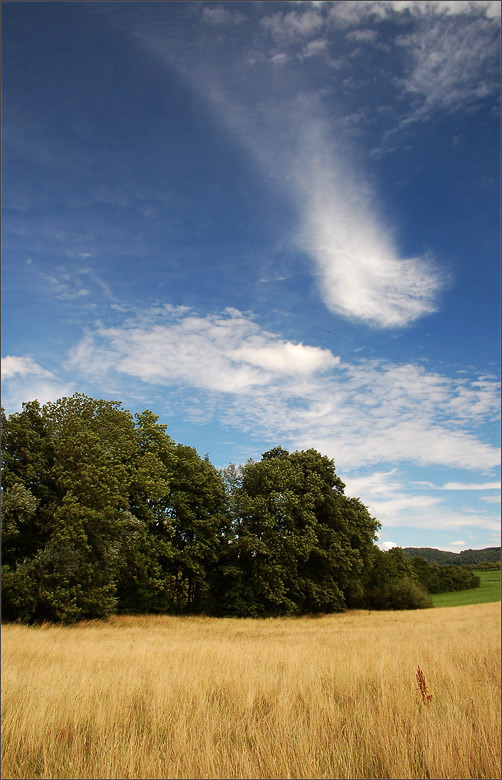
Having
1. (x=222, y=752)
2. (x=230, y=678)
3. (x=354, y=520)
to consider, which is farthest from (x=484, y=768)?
(x=354, y=520)

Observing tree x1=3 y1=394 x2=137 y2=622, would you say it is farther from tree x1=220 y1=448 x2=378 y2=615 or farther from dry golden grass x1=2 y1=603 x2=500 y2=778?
dry golden grass x1=2 y1=603 x2=500 y2=778

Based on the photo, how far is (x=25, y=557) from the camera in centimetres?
2391

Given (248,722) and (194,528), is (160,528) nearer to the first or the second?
(194,528)

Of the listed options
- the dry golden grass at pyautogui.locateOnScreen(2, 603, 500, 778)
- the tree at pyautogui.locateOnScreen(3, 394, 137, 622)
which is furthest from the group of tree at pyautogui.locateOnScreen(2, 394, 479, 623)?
the dry golden grass at pyautogui.locateOnScreen(2, 603, 500, 778)

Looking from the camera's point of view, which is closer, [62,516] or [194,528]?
[62,516]

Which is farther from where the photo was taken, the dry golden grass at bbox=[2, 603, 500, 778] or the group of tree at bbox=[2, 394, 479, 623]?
the group of tree at bbox=[2, 394, 479, 623]

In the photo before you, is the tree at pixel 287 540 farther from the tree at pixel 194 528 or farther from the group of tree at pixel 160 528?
the tree at pixel 194 528

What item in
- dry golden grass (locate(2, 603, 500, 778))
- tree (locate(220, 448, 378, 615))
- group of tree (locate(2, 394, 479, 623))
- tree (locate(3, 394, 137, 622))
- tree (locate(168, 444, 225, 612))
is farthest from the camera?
tree (locate(220, 448, 378, 615))

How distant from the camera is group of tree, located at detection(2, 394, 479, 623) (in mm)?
23297

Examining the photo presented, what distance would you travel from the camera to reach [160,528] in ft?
115

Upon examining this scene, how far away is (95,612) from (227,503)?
1523cm

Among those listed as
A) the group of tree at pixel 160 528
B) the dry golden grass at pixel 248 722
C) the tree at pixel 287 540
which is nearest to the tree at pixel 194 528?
the group of tree at pixel 160 528

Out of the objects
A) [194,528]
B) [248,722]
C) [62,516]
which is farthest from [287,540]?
[248,722]

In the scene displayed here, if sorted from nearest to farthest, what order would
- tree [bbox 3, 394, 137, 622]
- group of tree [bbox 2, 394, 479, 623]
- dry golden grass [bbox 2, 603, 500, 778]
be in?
dry golden grass [bbox 2, 603, 500, 778], tree [bbox 3, 394, 137, 622], group of tree [bbox 2, 394, 479, 623]
